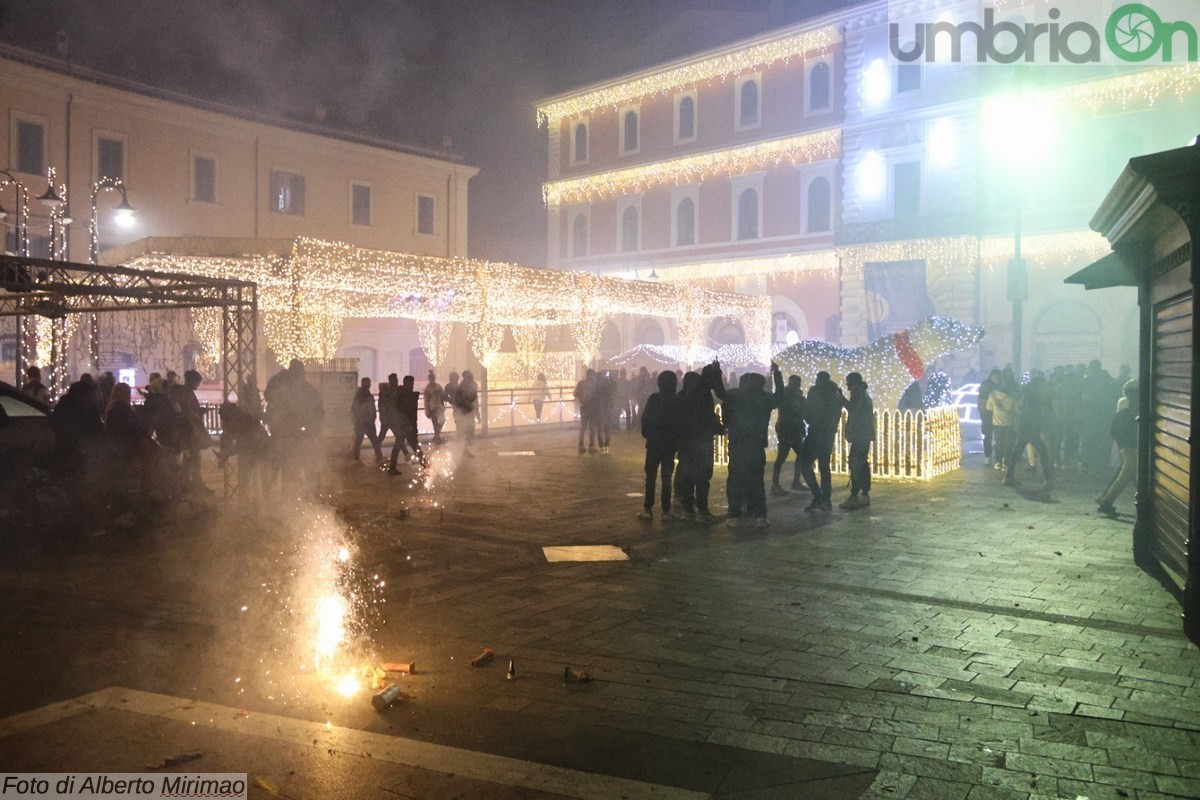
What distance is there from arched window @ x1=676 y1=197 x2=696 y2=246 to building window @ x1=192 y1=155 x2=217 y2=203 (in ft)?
61.8

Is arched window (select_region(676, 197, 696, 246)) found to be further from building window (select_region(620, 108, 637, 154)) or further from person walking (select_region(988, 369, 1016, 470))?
person walking (select_region(988, 369, 1016, 470))

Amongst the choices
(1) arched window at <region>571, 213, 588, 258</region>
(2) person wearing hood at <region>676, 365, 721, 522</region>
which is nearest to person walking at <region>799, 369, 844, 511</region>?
(2) person wearing hood at <region>676, 365, 721, 522</region>

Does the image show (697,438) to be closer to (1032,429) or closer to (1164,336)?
(1164,336)

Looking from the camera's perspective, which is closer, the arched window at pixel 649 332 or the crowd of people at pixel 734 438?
the crowd of people at pixel 734 438

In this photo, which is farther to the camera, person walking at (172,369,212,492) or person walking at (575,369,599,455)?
person walking at (575,369,599,455)

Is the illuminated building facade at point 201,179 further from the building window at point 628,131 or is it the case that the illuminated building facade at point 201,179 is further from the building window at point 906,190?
the building window at point 906,190

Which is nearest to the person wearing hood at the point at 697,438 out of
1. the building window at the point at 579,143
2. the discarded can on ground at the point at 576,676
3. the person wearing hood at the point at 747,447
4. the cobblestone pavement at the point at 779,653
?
the person wearing hood at the point at 747,447

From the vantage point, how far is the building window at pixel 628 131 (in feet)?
131

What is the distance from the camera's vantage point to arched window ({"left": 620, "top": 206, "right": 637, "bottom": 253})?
132 ft

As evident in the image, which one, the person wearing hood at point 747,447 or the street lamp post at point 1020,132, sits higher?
the street lamp post at point 1020,132

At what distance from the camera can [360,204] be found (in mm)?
33875

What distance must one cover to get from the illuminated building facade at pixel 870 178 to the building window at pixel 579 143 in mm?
104

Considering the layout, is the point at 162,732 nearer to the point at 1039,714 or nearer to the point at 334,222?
the point at 1039,714

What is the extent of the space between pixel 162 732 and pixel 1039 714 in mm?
4115
